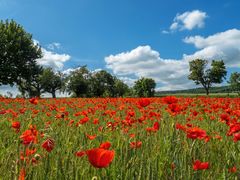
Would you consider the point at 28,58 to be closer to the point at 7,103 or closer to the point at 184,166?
the point at 7,103

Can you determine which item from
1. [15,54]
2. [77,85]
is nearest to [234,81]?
[77,85]

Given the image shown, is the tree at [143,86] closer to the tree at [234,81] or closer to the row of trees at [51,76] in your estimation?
the row of trees at [51,76]

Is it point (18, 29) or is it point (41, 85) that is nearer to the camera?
point (18, 29)

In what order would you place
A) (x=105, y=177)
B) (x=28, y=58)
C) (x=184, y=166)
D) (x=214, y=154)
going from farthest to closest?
(x=28, y=58) < (x=214, y=154) < (x=184, y=166) < (x=105, y=177)

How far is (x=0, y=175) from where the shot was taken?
286 cm

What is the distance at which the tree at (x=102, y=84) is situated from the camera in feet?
335

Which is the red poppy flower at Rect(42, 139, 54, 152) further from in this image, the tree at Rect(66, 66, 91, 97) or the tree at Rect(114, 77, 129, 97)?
the tree at Rect(114, 77, 129, 97)

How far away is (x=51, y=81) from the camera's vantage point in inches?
3684

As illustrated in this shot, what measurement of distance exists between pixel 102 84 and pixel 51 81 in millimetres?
19351

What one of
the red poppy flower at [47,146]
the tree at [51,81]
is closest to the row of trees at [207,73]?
the tree at [51,81]

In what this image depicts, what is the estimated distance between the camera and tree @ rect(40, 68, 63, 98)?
92387 mm

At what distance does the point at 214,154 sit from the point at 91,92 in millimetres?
96228

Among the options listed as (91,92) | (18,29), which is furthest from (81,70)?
(18,29)

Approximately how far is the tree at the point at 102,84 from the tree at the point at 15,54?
4466 cm
